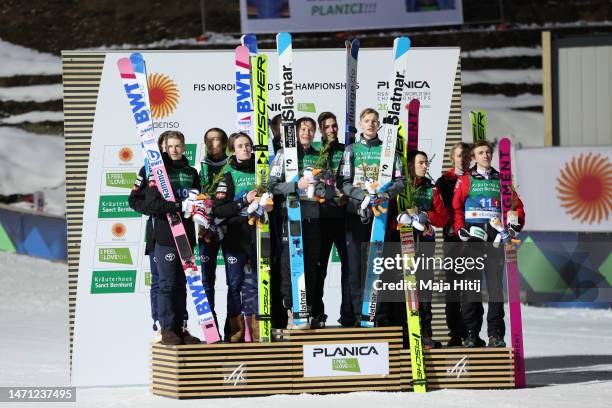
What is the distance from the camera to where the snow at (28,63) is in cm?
2312

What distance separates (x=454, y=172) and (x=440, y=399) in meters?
1.75

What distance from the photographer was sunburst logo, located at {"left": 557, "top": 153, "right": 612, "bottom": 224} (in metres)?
14.1

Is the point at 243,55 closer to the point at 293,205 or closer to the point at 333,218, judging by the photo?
the point at 293,205

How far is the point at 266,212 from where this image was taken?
7531 millimetres

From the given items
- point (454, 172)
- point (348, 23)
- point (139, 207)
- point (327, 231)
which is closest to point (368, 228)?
point (327, 231)

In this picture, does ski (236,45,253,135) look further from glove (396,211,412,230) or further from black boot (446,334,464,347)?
black boot (446,334,464,347)

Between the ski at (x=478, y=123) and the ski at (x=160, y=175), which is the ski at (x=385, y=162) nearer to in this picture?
the ski at (x=478, y=123)

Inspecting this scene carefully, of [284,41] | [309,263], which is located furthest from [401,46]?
[309,263]

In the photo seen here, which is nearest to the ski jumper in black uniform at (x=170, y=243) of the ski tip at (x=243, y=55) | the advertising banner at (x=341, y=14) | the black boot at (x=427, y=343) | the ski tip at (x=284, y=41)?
the ski tip at (x=243, y=55)

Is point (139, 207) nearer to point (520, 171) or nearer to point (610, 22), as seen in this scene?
point (520, 171)

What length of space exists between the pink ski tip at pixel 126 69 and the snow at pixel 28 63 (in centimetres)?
1582

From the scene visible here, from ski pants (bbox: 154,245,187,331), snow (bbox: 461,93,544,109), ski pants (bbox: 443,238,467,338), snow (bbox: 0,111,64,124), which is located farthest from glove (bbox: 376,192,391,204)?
snow (bbox: 0,111,64,124)

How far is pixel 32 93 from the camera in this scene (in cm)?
2294

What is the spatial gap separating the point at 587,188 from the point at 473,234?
21.6ft
